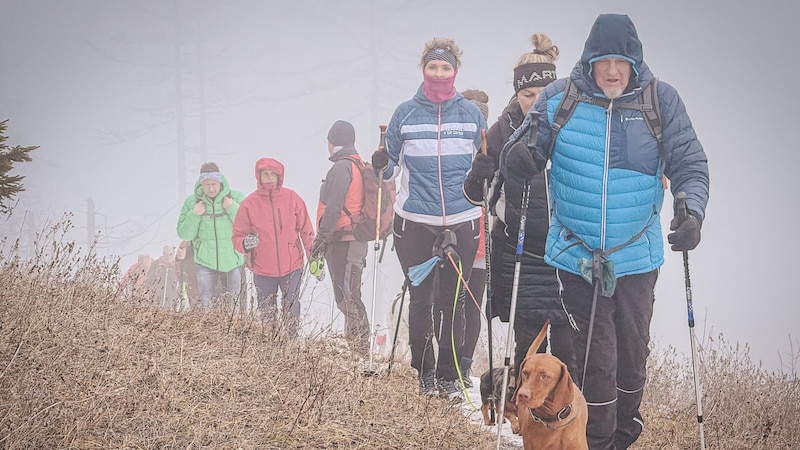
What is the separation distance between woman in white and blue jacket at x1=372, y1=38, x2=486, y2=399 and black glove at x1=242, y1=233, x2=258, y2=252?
147 inches

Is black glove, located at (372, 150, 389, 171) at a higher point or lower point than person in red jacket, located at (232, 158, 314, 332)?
higher

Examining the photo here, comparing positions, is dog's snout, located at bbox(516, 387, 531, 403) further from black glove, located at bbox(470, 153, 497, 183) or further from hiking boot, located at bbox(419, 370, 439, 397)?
hiking boot, located at bbox(419, 370, 439, 397)

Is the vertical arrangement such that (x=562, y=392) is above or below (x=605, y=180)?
below

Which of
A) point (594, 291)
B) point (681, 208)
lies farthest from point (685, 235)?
point (594, 291)

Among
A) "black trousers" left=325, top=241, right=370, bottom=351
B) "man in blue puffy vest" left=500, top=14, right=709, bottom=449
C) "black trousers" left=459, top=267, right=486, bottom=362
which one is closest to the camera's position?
"man in blue puffy vest" left=500, top=14, right=709, bottom=449

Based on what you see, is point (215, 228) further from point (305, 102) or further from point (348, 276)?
point (305, 102)

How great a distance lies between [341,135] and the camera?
10.0m

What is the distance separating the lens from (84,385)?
4871mm

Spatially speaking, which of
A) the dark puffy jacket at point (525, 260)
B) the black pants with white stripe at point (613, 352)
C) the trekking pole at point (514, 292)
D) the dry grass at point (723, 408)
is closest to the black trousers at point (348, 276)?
the dry grass at point (723, 408)

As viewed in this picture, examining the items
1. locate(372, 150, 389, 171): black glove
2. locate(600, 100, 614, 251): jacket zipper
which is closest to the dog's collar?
locate(600, 100, 614, 251): jacket zipper

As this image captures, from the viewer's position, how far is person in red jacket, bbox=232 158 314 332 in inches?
414

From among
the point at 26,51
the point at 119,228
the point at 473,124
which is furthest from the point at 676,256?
the point at 473,124

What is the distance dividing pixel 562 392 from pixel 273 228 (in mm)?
6561

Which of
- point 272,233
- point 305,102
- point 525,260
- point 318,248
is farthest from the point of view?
point 305,102
